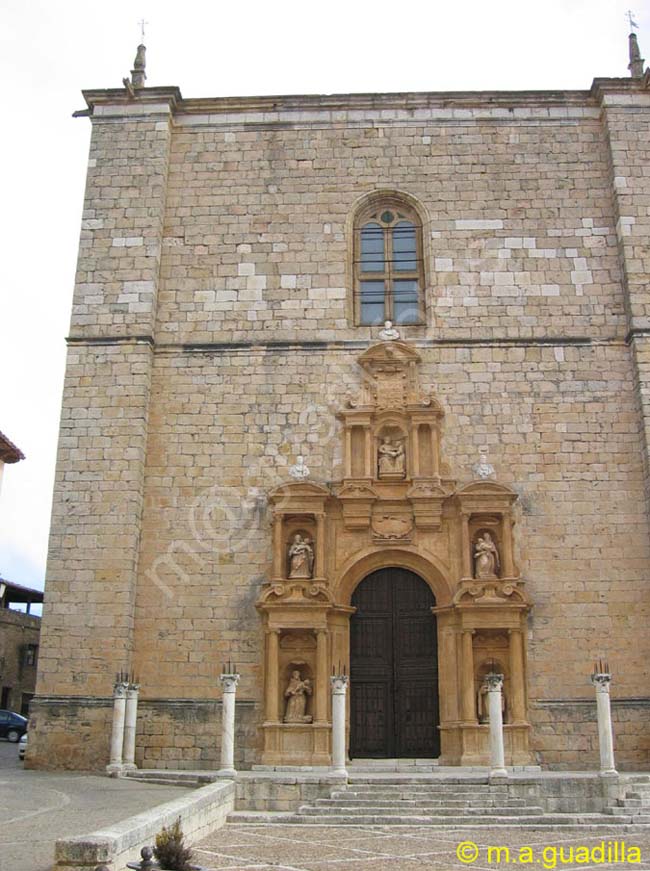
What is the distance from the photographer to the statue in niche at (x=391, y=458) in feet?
41.9

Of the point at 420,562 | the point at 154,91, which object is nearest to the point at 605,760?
the point at 420,562

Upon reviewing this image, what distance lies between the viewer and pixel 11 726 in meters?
22.9

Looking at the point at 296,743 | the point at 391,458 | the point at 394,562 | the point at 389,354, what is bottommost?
the point at 296,743

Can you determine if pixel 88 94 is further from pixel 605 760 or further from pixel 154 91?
pixel 605 760

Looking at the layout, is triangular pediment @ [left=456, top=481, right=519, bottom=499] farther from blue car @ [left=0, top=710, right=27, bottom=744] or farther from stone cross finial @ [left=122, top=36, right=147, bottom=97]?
blue car @ [left=0, top=710, right=27, bottom=744]

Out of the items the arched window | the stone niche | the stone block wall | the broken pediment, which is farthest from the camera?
the stone block wall

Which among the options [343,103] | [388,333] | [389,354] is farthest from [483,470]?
[343,103]

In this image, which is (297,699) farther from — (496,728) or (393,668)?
(496,728)

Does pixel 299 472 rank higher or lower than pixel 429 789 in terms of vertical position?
higher

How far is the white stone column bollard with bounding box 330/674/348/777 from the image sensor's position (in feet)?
32.7

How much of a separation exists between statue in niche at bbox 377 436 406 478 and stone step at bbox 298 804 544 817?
468 centimetres

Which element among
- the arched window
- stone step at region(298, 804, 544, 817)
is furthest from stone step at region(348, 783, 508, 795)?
the arched window

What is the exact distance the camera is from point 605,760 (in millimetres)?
10055

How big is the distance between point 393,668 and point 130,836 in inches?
273
